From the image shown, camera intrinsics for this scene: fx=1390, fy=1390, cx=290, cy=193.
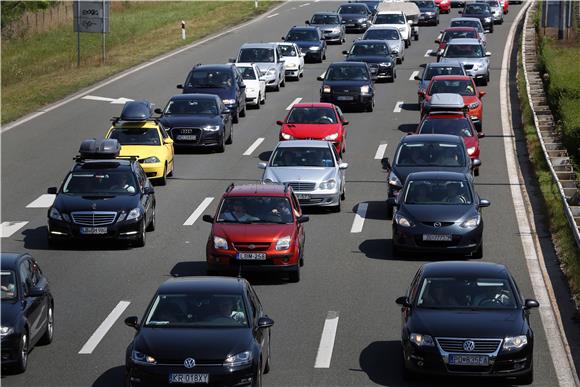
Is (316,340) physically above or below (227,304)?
below

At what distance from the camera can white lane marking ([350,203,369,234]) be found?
28.2 metres

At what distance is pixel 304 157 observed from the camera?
31.1 m

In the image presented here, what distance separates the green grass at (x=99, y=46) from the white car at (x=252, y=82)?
670 centimetres

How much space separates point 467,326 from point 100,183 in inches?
463

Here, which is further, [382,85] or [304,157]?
[382,85]

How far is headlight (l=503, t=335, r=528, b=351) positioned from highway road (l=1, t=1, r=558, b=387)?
29.6 inches

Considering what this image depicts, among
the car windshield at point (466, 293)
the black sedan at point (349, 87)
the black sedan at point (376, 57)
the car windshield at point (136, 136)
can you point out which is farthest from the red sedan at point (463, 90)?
the car windshield at point (466, 293)

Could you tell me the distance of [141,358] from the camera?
1538 centimetres

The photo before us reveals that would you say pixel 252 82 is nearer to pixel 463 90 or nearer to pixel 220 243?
pixel 463 90

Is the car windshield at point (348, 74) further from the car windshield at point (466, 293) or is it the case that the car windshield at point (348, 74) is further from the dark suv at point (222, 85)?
the car windshield at point (466, 293)

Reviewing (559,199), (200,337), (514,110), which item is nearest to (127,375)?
(200,337)

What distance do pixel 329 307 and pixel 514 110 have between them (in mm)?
25532

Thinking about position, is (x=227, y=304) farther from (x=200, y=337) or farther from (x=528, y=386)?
(x=528, y=386)

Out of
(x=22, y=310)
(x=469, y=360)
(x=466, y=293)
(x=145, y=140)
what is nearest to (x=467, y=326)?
(x=469, y=360)
